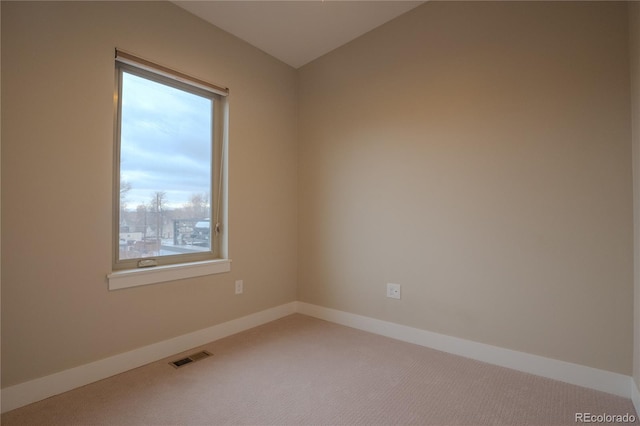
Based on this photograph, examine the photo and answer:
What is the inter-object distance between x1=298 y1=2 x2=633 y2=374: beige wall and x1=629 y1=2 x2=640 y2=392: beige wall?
0.05 meters

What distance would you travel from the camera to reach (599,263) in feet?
5.93

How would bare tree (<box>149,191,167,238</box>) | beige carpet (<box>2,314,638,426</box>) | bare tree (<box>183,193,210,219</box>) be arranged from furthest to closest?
bare tree (<box>183,193,210,219</box>), bare tree (<box>149,191,167,238</box>), beige carpet (<box>2,314,638,426</box>)

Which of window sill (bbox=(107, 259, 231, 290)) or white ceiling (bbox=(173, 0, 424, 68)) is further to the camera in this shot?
white ceiling (bbox=(173, 0, 424, 68))

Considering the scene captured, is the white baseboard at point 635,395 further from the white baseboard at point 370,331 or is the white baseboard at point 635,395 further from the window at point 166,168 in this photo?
the window at point 166,168

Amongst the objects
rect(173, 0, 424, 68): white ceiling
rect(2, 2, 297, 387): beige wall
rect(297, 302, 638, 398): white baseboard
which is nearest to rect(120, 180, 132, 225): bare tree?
rect(2, 2, 297, 387): beige wall

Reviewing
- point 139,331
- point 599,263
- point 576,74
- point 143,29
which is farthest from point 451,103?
point 139,331

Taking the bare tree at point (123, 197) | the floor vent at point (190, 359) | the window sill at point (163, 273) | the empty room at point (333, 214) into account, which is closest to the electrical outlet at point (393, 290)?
the empty room at point (333, 214)

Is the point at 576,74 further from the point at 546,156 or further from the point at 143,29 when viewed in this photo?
the point at 143,29

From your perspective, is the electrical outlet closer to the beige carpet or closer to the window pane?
the beige carpet

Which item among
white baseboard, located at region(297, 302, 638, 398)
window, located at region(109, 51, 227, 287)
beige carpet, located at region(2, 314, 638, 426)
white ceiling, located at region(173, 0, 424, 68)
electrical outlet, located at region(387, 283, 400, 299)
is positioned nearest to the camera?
beige carpet, located at region(2, 314, 638, 426)

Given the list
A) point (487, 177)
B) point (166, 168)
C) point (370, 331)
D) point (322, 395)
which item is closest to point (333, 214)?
point (370, 331)

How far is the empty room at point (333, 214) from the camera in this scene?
5.42 feet

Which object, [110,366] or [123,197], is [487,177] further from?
[110,366]

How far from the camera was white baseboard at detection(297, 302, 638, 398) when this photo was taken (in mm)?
1773
